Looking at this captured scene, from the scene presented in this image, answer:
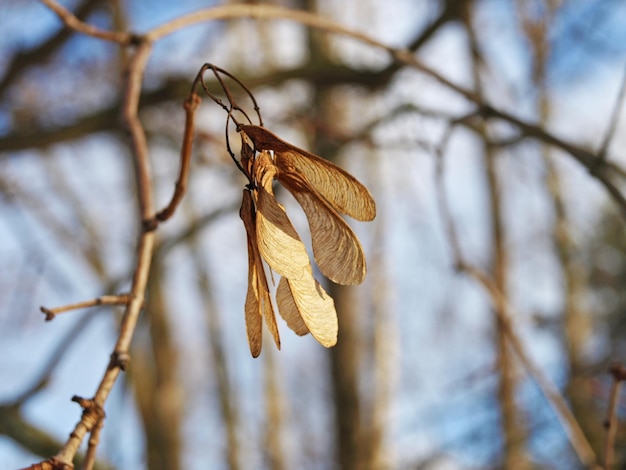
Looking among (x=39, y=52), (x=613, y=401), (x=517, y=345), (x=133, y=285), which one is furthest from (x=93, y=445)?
(x=39, y=52)

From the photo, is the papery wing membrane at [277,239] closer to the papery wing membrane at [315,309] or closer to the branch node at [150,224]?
the papery wing membrane at [315,309]

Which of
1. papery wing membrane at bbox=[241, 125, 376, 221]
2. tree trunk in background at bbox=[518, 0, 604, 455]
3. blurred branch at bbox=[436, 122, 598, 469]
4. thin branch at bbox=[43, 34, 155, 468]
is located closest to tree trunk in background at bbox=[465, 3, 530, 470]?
blurred branch at bbox=[436, 122, 598, 469]

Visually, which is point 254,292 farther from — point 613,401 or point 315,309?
point 613,401

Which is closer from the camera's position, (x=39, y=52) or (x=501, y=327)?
(x=501, y=327)

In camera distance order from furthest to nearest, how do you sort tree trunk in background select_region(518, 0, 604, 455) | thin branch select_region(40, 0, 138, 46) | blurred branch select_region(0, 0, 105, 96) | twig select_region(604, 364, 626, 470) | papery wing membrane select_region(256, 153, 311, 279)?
tree trunk in background select_region(518, 0, 604, 455) < blurred branch select_region(0, 0, 105, 96) < thin branch select_region(40, 0, 138, 46) < twig select_region(604, 364, 626, 470) < papery wing membrane select_region(256, 153, 311, 279)

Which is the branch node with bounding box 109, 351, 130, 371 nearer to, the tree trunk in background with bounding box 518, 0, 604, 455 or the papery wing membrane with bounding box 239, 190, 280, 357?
the papery wing membrane with bounding box 239, 190, 280, 357

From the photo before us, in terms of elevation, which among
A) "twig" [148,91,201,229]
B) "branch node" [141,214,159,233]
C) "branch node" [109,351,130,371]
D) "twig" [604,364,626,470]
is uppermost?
"twig" [148,91,201,229]

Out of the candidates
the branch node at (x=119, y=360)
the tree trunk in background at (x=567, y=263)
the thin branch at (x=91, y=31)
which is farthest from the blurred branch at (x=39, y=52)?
the tree trunk in background at (x=567, y=263)
